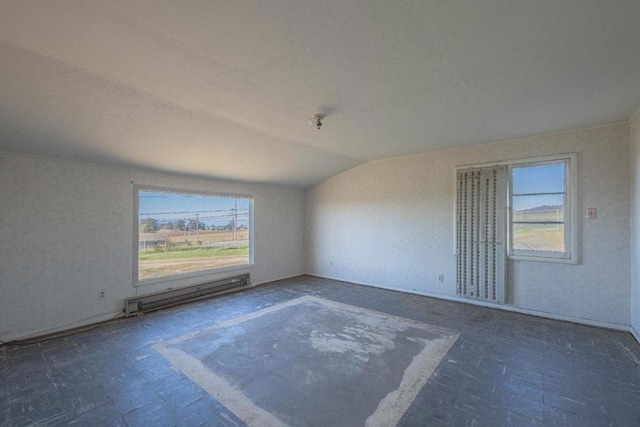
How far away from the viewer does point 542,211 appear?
3951mm

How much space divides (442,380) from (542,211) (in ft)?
9.76

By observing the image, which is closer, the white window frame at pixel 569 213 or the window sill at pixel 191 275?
the white window frame at pixel 569 213

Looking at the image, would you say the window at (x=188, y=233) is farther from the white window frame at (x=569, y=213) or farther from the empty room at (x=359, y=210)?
the white window frame at (x=569, y=213)

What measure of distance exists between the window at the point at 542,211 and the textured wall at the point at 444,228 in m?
0.13

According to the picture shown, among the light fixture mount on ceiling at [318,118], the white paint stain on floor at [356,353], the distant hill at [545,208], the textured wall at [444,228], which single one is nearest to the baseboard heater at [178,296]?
the white paint stain on floor at [356,353]

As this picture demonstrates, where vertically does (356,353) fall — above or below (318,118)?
below

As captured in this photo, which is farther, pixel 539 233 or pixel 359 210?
pixel 359 210

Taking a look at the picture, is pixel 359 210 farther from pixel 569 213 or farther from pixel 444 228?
pixel 569 213

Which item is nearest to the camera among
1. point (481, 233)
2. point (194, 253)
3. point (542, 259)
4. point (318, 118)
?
point (318, 118)

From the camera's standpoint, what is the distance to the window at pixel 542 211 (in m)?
3.75

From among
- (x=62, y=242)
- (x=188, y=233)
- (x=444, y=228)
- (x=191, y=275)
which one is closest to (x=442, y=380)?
(x=444, y=228)

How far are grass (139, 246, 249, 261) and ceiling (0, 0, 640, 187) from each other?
152 cm

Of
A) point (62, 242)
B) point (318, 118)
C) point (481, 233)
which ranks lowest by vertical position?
point (62, 242)

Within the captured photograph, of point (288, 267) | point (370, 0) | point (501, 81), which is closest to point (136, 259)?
point (288, 267)
